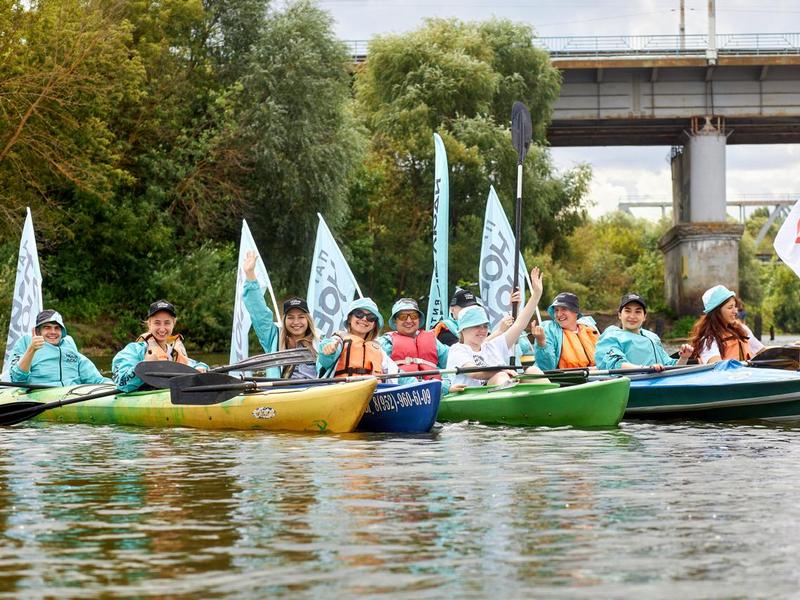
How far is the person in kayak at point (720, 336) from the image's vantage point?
13.0m

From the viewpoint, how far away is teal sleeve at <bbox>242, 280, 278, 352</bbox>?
13.2 m

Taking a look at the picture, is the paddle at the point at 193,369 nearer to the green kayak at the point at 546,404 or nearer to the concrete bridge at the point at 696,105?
the green kayak at the point at 546,404

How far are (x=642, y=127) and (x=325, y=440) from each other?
116 ft

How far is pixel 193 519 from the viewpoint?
22.4ft

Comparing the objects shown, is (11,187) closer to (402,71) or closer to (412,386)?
(402,71)

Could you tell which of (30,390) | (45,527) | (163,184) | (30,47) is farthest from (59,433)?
(163,184)

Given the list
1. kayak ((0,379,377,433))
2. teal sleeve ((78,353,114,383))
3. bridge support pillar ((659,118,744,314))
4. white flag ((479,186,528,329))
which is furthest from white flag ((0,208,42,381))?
bridge support pillar ((659,118,744,314))

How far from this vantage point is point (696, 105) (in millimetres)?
42344

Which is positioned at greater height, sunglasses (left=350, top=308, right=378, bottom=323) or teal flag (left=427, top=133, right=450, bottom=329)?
teal flag (left=427, top=133, right=450, bottom=329)

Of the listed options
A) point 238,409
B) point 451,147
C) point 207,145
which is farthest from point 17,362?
point 451,147

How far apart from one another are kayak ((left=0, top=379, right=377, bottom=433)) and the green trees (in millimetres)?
24766

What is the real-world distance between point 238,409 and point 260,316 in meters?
1.52

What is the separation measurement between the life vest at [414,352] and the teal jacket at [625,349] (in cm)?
160

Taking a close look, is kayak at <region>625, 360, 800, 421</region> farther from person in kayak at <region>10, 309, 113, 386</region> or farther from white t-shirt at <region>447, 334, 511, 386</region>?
person in kayak at <region>10, 309, 113, 386</region>
